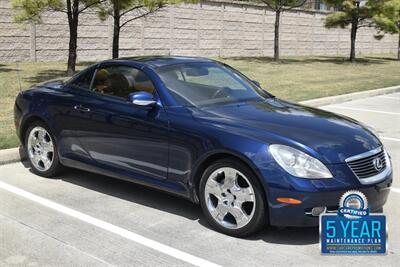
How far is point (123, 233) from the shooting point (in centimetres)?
457

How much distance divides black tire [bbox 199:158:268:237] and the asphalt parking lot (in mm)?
76

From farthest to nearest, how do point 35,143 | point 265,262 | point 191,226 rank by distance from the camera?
point 35,143 < point 191,226 < point 265,262

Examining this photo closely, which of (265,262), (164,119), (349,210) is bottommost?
(265,262)

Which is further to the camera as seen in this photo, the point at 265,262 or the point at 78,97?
the point at 78,97

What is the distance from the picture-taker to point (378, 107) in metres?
12.8

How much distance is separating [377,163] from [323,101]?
27.2ft

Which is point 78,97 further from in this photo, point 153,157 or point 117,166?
point 153,157

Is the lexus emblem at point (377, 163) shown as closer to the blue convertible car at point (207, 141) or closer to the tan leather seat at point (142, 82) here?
the blue convertible car at point (207, 141)

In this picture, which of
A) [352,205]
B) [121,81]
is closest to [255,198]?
[352,205]

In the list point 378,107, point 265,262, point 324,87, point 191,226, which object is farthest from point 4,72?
point 265,262

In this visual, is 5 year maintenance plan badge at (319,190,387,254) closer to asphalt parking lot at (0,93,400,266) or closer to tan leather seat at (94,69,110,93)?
asphalt parking lot at (0,93,400,266)

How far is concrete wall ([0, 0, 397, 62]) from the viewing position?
18.9 meters

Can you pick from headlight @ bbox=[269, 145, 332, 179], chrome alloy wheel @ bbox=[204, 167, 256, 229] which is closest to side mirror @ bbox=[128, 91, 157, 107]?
chrome alloy wheel @ bbox=[204, 167, 256, 229]

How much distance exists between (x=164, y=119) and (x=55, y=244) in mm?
1442
